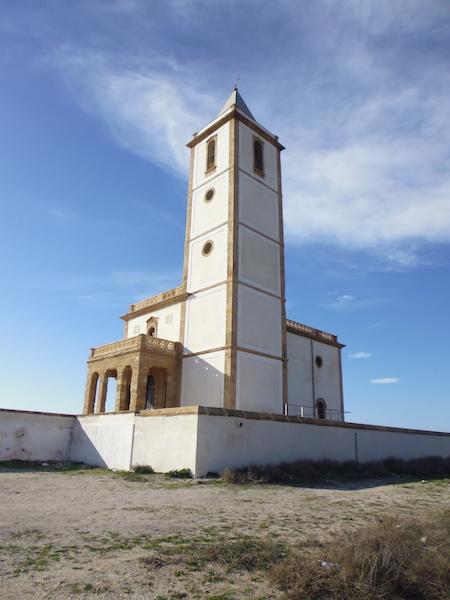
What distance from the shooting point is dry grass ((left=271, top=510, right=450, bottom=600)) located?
4.38m

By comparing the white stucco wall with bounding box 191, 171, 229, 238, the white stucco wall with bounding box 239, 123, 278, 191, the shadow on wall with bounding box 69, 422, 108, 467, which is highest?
the white stucco wall with bounding box 239, 123, 278, 191

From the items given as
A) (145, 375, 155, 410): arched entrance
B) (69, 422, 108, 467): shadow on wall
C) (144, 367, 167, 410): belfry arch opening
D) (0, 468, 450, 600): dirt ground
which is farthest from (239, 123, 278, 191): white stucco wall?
(0, 468, 450, 600): dirt ground

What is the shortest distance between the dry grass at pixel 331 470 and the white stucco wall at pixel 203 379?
5.62 meters

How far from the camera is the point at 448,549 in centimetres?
549

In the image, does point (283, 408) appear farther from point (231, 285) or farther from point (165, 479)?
point (165, 479)

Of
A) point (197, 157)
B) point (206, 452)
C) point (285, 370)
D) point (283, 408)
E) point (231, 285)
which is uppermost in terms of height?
point (197, 157)

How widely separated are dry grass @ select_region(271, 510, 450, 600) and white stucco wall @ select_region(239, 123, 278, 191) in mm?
23554

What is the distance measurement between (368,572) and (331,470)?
1375 cm

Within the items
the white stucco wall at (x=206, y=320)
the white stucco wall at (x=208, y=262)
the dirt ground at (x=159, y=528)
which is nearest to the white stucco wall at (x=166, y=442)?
the dirt ground at (x=159, y=528)

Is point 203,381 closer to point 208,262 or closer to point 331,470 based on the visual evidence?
point 208,262

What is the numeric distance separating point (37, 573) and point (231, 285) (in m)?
18.4

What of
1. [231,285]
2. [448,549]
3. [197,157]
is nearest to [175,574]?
[448,549]

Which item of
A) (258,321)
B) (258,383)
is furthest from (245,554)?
(258,321)

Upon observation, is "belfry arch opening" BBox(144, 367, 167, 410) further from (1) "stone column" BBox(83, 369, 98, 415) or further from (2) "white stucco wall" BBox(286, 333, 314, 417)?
(2) "white stucco wall" BBox(286, 333, 314, 417)
